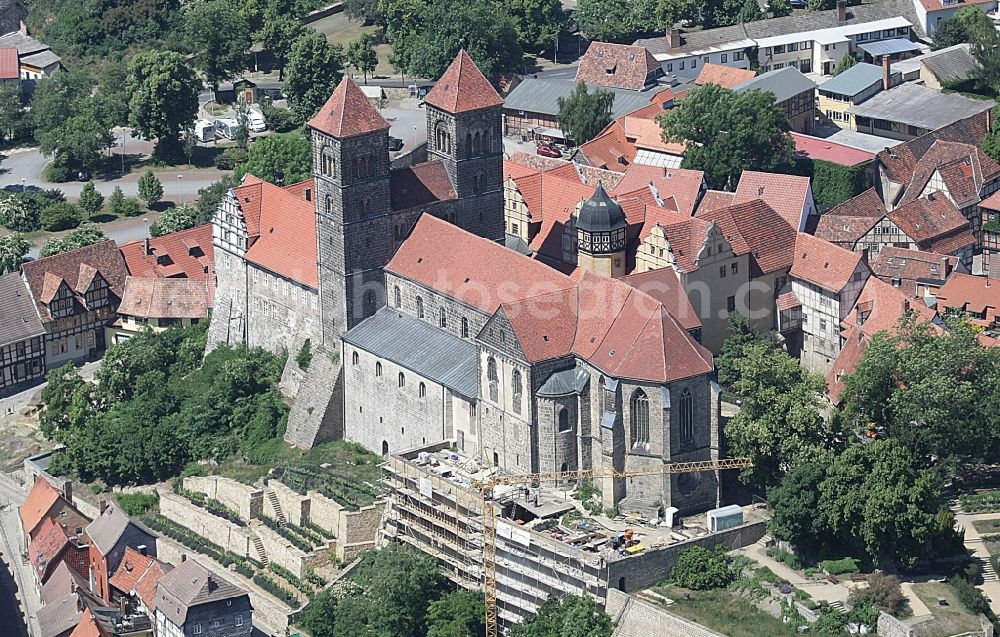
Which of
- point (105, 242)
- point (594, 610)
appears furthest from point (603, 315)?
point (105, 242)

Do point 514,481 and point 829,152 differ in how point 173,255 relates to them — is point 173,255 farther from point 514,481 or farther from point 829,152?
point 829,152

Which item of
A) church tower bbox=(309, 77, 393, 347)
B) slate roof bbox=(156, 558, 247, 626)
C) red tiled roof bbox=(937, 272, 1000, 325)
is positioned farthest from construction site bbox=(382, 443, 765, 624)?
red tiled roof bbox=(937, 272, 1000, 325)

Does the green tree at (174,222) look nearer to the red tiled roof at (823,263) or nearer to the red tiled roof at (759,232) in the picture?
the red tiled roof at (759,232)

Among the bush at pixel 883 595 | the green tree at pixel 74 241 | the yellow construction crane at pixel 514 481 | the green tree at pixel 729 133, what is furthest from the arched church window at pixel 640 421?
the green tree at pixel 74 241

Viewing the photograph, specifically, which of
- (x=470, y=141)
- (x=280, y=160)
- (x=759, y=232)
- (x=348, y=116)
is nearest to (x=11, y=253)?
(x=280, y=160)

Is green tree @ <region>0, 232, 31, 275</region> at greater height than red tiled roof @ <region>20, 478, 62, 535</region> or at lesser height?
greater

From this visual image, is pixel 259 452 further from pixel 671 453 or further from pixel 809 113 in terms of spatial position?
pixel 809 113

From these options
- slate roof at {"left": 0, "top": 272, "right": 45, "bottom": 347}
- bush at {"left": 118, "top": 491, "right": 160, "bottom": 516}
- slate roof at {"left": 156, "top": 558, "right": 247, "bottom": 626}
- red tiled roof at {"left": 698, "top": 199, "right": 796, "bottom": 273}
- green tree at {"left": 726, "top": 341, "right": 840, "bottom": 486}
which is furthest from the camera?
slate roof at {"left": 0, "top": 272, "right": 45, "bottom": 347}

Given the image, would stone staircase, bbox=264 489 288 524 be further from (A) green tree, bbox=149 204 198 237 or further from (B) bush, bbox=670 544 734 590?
(A) green tree, bbox=149 204 198 237
